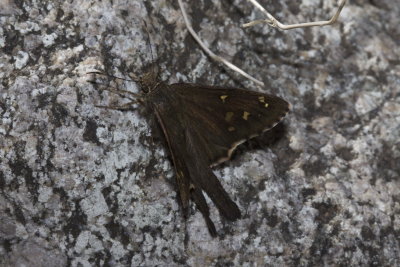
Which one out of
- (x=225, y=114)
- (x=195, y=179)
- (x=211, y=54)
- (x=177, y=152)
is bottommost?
(x=195, y=179)

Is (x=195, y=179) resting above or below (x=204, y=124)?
below

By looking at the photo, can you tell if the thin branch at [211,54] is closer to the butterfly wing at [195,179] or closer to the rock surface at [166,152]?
the rock surface at [166,152]

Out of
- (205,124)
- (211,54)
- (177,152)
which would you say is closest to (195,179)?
(177,152)

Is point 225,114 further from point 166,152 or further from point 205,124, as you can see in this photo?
point 166,152

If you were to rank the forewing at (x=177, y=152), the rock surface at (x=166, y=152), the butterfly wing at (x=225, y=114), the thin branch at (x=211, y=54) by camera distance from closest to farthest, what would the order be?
the rock surface at (x=166, y=152)
the forewing at (x=177, y=152)
the butterfly wing at (x=225, y=114)
the thin branch at (x=211, y=54)

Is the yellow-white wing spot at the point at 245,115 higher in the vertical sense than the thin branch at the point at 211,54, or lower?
lower

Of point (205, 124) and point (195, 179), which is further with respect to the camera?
point (205, 124)

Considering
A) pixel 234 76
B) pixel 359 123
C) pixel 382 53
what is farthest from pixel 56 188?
pixel 382 53

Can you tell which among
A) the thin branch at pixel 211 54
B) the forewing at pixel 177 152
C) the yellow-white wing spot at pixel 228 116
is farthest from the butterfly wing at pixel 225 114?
the thin branch at pixel 211 54
